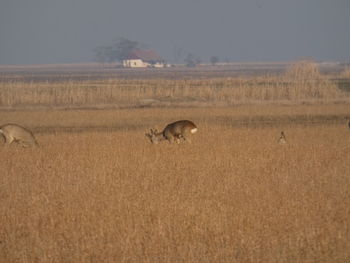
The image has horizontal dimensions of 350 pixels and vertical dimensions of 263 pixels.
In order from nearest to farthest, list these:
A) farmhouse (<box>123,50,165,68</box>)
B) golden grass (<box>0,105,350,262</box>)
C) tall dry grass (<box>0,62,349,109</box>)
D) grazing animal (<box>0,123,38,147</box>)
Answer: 1. golden grass (<box>0,105,350,262</box>)
2. grazing animal (<box>0,123,38,147</box>)
3. tall dry grass (<box>0,62,349,109</box>)
4. farmhouse (<box>123,50,165,68</box>)

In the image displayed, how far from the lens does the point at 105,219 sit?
37.9 ft

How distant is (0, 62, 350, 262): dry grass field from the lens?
977 cm

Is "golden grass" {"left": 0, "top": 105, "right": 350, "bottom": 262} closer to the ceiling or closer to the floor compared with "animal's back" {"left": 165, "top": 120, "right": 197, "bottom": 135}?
closer to the floor

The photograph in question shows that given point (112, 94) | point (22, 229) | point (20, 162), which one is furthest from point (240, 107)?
point (22, 229)

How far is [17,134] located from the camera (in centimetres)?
2072

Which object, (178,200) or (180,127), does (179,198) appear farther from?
(180,127)

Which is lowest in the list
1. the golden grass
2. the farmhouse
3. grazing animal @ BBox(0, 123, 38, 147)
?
the golden grass

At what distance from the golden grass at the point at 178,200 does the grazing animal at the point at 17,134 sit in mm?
278

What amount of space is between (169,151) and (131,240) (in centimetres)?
945

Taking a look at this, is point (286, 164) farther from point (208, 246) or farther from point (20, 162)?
point (208, 246)

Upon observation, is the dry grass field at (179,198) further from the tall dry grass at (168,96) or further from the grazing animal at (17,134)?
the tall dry grass at (168,96)

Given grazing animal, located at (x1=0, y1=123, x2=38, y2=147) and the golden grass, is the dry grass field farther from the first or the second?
grazing animal, located at (x1=0, y1=123, x2=38, y2=147)

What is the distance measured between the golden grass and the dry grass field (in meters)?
0.02

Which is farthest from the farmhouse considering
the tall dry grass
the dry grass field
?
the dry grass field
